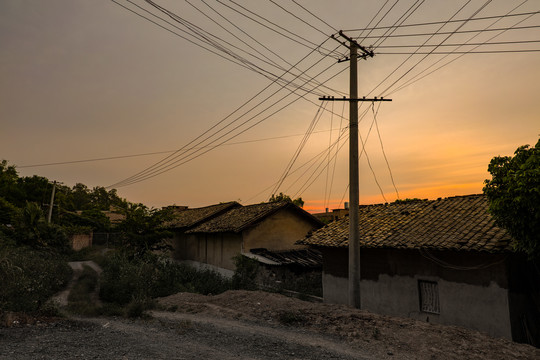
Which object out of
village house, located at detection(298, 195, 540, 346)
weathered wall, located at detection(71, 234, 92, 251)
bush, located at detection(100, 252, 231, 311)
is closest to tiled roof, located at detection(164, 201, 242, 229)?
bush, located at detection(100, 252, 231, 311)

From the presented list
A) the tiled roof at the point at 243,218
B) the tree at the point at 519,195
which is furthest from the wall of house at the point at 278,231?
the tree at the point at 519,195

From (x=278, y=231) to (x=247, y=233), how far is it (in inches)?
121

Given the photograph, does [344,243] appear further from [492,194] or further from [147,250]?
[147,250]

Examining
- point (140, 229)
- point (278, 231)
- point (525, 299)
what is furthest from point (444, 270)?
point (140, 229)

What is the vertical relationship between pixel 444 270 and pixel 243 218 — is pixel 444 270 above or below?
below

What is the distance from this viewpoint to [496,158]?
10.9m

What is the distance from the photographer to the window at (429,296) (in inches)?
534

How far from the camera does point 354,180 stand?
13992 millimetres

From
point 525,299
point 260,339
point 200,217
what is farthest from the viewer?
point 200,217

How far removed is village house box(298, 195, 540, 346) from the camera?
38.1ft

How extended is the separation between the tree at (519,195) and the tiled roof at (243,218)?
16.9 meters

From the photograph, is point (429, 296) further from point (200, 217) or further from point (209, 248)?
point (200, 217)

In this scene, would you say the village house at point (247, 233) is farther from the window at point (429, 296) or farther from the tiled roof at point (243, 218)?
the window at point (429, 296)

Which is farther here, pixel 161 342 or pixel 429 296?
pixel 429 296
